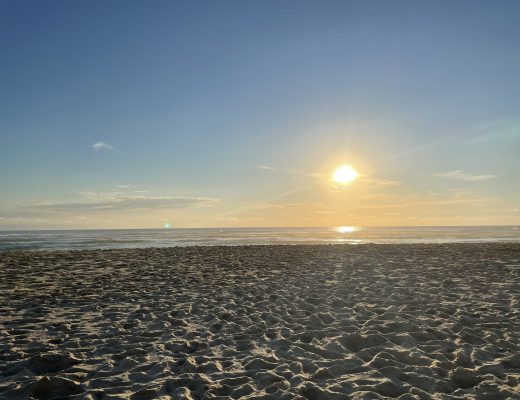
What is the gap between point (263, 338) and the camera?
717cm

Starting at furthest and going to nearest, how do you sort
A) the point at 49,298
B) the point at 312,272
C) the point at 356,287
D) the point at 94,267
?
the point at 94,267
the point at 312,272
the point at 356,287
the point at 49,298

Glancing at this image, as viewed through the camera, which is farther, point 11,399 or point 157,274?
point 157,274

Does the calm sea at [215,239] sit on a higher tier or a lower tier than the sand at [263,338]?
higher

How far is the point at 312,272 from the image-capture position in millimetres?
15594

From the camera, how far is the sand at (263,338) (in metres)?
5.15

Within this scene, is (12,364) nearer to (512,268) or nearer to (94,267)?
(94,267)

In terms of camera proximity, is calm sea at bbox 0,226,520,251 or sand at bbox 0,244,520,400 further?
calm sea at bbox 0,226,520,251

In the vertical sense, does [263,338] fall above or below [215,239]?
below

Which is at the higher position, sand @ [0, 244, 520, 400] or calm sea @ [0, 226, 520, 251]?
calm sea @ [0, 226, 520, 251]

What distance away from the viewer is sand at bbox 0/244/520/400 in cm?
515

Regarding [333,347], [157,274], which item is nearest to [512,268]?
[333,347]

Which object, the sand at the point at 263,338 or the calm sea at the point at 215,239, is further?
the calm sea at the point at 215,239

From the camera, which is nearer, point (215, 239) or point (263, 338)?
point (263, 338)

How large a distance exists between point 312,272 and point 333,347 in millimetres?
9009
